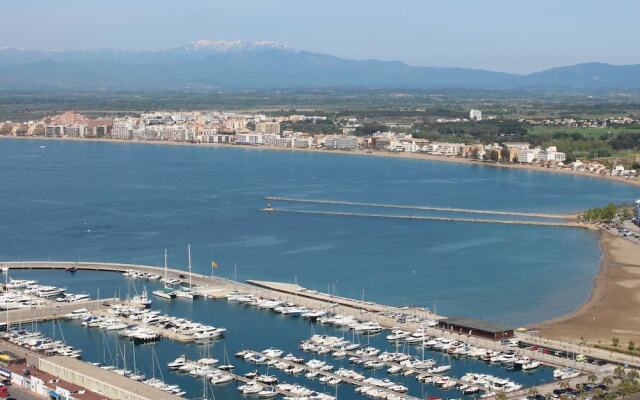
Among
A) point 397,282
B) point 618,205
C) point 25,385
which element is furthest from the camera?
point 618,205

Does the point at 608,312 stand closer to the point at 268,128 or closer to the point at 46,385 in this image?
the point at 46,385

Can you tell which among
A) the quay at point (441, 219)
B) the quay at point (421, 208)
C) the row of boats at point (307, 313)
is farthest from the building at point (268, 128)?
the row of boats at point (307, 313)

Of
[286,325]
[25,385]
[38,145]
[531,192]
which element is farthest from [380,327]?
[38,145]

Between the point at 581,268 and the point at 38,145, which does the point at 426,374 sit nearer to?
the point at 581,268

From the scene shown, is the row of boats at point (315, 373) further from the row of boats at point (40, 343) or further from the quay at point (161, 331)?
the row of boats at point (40, 343)

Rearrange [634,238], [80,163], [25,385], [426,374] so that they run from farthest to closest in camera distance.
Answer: [80,163] → [634,238] → [426,374] → [25,385]

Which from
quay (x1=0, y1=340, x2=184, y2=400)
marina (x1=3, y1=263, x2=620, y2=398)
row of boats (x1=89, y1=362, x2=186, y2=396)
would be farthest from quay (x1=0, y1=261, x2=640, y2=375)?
quay (x1=0, y1=340, x2=184, y2=400)

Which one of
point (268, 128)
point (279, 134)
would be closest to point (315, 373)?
point (279, 134)
